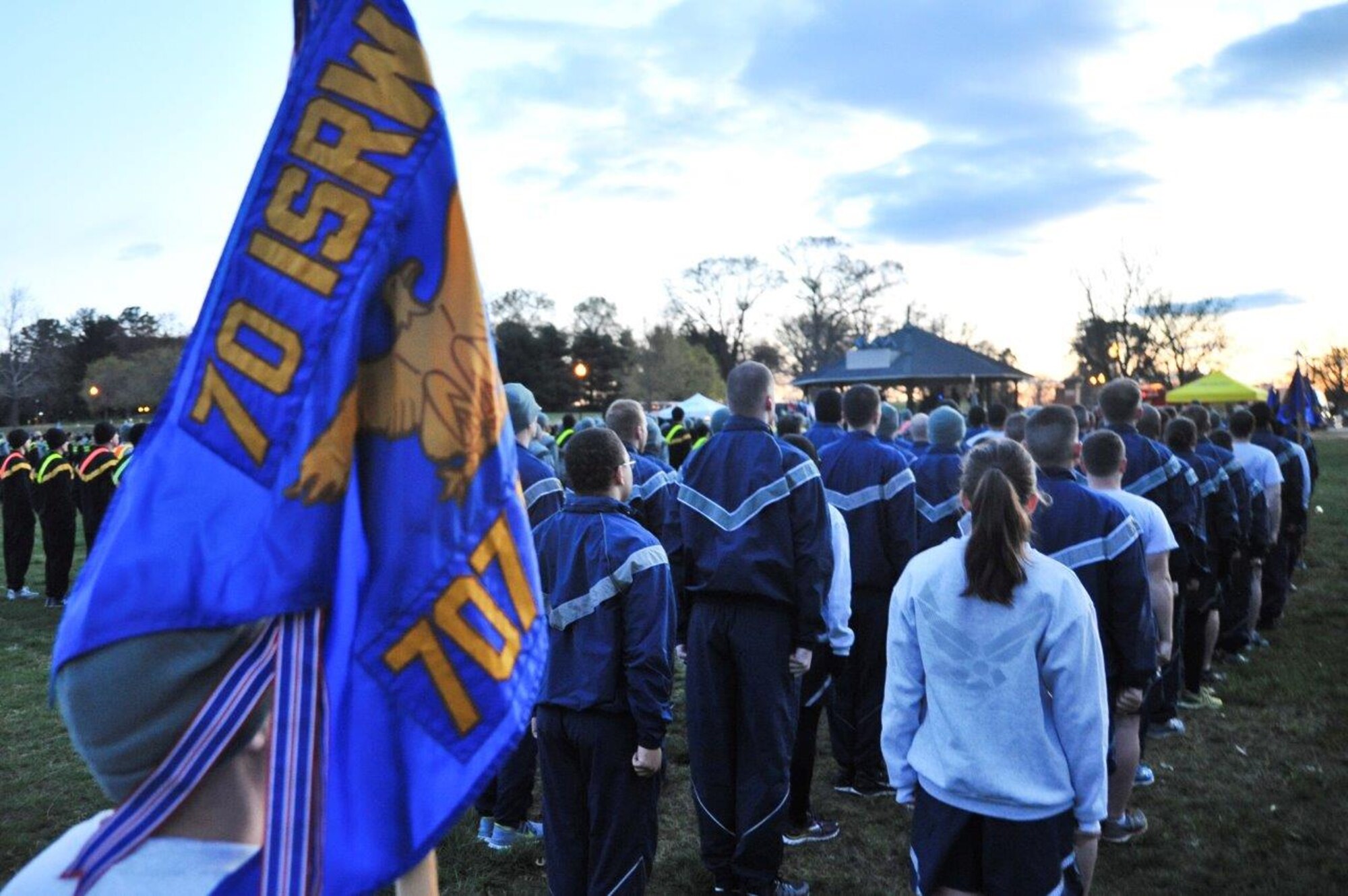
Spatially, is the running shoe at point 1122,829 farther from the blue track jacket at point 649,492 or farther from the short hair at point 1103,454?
the blue track jacket at point 649,492

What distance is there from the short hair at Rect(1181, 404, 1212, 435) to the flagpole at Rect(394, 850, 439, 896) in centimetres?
958

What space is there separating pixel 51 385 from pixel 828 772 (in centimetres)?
7108

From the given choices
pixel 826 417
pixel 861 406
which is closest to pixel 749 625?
pixel 861 406

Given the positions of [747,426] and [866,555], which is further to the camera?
[866,555]

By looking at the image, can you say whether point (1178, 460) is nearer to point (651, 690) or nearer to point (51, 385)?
point (651, 690)

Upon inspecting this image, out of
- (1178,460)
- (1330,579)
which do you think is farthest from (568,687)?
(1330,579)

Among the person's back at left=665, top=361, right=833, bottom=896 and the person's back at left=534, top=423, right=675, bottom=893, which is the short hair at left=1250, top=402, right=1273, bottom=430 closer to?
the person's back at left=665, top=361, right=833, bottom=896

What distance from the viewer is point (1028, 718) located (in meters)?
3.30

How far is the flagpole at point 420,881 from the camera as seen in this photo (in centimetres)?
125

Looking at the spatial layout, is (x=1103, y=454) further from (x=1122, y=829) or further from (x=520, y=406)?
(x=520, y=406)

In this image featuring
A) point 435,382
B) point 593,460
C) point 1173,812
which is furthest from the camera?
point 1173,812

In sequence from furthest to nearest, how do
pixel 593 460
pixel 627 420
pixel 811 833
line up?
pixel 627 420 → pixel 811 833 → pixel 593 460

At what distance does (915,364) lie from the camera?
45.7 metres

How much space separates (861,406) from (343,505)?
5.71 metres
